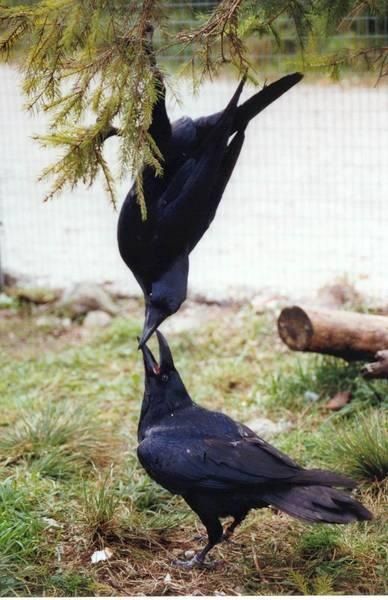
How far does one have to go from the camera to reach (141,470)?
181 inches

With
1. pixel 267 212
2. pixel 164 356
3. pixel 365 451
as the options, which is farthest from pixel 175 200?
pixel 267 212

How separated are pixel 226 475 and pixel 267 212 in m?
6.03

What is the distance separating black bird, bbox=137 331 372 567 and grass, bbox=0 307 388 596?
9.2 inches

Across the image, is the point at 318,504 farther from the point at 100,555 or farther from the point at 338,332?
the point at 338,332

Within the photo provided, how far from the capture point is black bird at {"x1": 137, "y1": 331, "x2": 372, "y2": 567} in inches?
134

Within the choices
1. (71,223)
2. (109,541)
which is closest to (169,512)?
(109,541)

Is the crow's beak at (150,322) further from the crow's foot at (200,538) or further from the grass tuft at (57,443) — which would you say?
the grass tuft at (57,443)

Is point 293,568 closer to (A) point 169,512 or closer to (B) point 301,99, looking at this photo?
(A) point 169,512

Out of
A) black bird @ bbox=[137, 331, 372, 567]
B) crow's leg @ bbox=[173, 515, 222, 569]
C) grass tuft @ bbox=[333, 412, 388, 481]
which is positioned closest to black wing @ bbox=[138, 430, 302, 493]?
black bird @ bbox=[137, 331, 372, 567]

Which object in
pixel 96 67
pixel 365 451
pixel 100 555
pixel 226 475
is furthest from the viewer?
Answer: pixel 365 451

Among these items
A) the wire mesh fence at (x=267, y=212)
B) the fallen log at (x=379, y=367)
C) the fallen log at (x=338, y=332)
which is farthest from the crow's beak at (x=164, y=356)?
the wire mesh fence at (x=267, y=212)

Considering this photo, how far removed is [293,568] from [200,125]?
166 cm

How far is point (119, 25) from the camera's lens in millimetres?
3154

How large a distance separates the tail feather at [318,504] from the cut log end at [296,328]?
1.66 metres
